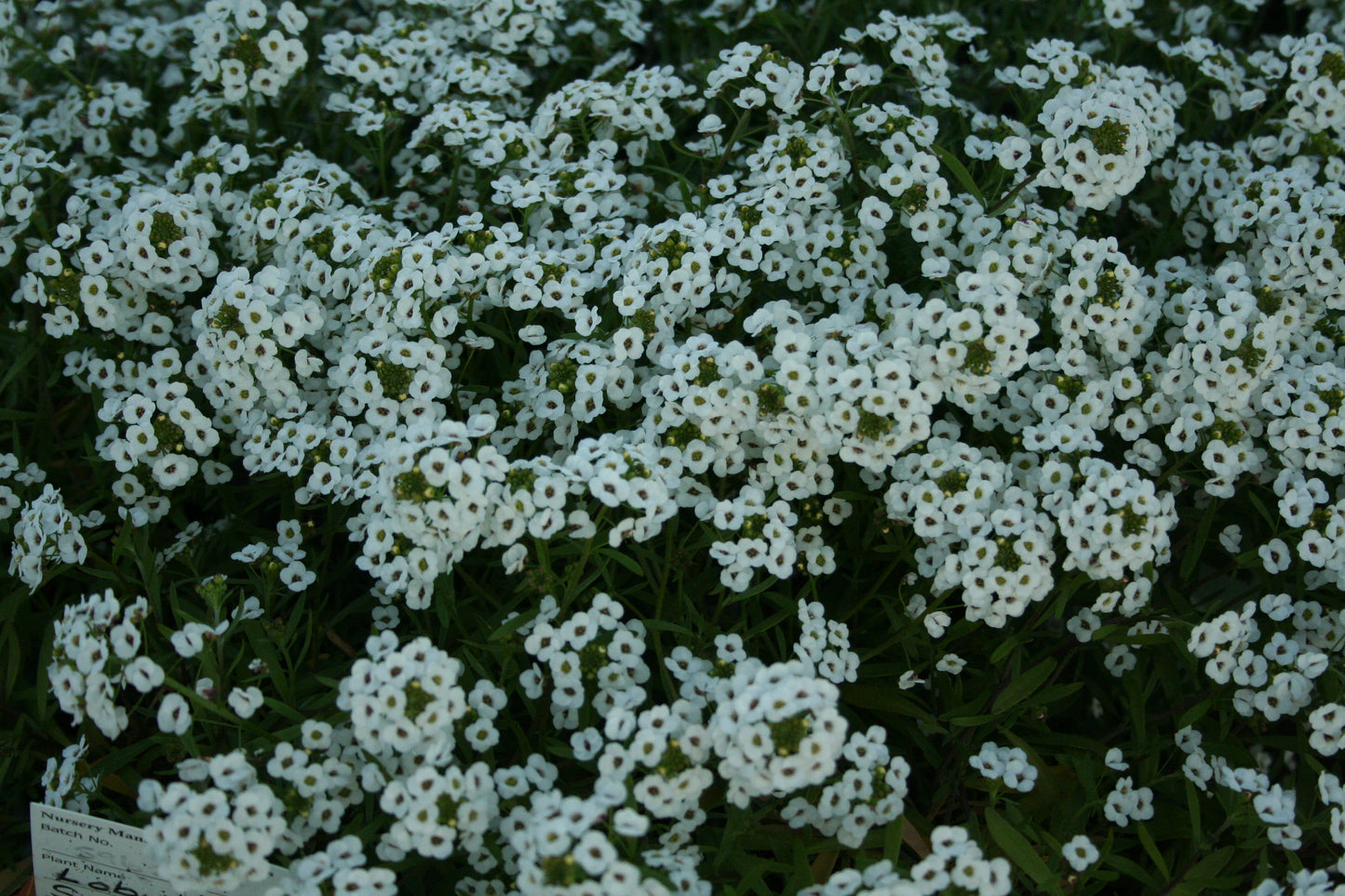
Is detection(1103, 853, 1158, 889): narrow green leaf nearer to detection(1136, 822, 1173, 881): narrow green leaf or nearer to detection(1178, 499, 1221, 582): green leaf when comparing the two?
detection(1136, 822, 1173, 881): narrow green leaf

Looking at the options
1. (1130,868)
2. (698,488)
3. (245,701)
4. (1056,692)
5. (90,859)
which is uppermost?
(698,488)

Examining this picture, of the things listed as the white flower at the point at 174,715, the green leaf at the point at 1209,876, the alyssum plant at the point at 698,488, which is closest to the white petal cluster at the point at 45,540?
the alyssum plant at the point at 698,488

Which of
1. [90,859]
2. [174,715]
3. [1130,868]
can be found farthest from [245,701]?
[1130,868]

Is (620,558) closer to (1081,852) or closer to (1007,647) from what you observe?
(1007,647)

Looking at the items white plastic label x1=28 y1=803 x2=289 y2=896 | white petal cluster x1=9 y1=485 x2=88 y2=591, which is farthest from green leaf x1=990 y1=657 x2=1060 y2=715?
white petal cluster x1=9 y1=485 x2=88 y2=591

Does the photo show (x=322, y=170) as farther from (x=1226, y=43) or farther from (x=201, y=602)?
(x=1226, y=43)

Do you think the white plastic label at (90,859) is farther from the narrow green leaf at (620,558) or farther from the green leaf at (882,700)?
the green leaf at (882,700)

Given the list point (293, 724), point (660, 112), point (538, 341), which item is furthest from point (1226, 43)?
point (293, 724)
